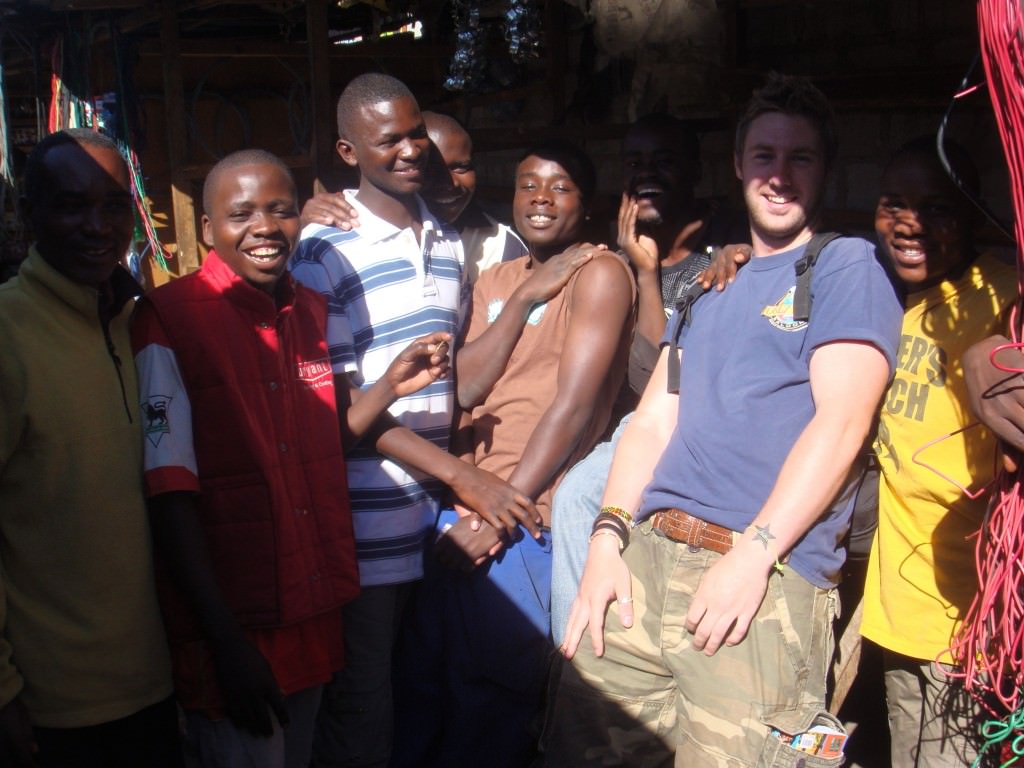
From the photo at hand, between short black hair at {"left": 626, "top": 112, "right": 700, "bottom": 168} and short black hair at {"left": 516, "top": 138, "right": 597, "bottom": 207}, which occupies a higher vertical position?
short black hair at {"left": 626, "top": 112, "right": 700, "bottom": 168}

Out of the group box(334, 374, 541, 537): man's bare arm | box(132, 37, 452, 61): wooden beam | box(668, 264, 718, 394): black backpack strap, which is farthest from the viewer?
box(132, 37, 452, 61): wooden beam

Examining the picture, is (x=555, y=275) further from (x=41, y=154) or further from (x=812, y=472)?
(x=41, y=154)

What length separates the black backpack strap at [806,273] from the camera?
2.15 meters

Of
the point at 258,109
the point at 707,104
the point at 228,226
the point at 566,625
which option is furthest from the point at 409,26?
the point at 566,625

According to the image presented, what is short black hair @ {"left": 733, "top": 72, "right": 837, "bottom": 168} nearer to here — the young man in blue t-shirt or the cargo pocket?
the young man in blue t-shirt

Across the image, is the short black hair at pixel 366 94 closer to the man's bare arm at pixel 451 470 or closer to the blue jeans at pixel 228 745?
the man's bare arm at pixel 451 470

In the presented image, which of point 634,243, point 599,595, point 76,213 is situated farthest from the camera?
point 634,243

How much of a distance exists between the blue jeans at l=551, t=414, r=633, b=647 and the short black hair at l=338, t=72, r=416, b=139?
4.01 ft

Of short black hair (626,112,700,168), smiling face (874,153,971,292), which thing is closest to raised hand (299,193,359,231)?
short black hair (626,112,700,168)

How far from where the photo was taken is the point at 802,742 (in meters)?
2.08

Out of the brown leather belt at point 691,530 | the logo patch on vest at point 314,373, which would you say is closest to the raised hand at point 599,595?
the brown leather belt at point 691,530

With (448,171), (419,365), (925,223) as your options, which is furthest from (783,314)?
(448,171)

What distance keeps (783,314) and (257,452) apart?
4.14ft

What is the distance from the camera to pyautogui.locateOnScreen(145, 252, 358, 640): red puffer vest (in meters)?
2.26
